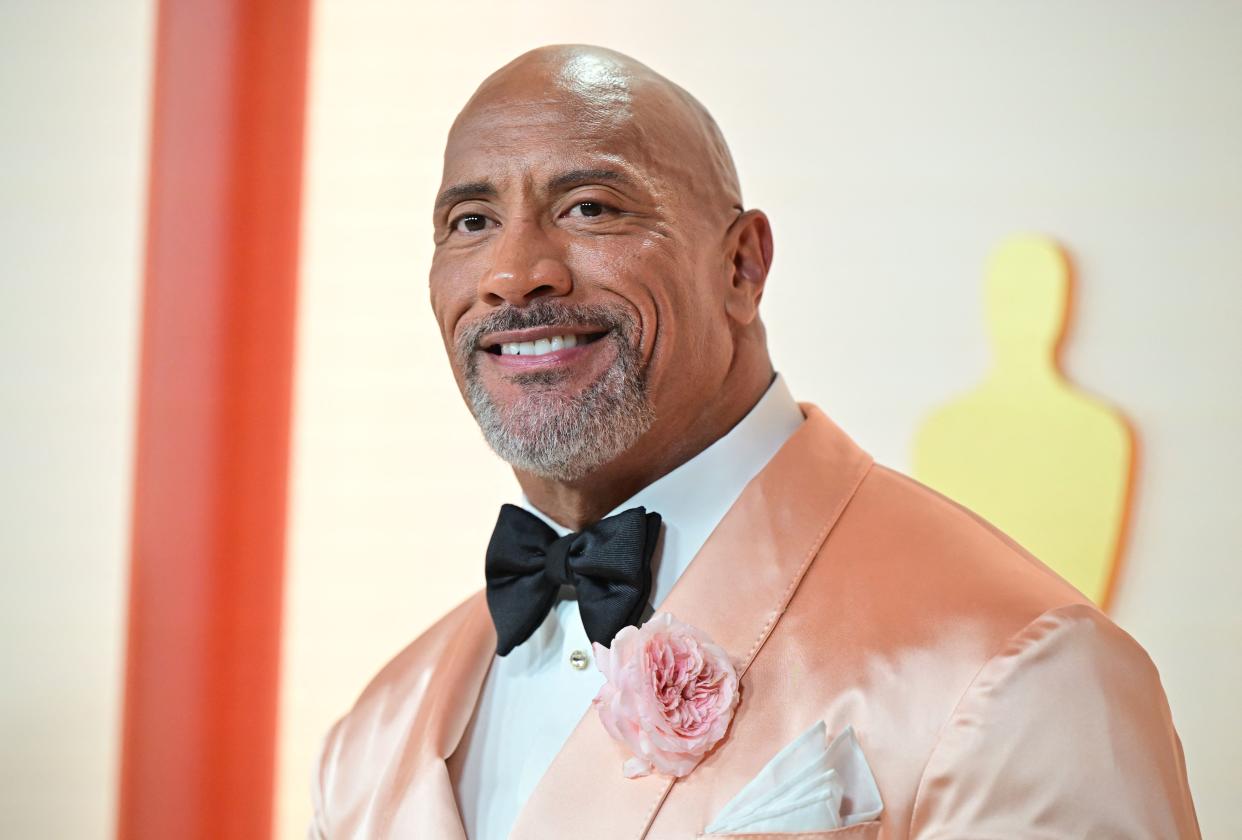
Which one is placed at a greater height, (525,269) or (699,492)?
(525,269)

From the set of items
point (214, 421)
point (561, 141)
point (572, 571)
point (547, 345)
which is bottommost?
point (214, 421)

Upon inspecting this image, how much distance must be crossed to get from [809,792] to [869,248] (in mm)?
1472

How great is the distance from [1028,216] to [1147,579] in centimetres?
66

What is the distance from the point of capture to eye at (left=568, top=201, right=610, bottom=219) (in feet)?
4.65

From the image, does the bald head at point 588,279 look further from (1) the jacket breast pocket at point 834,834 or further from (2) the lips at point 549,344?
(1) the jacket breast pocket at point 834,834

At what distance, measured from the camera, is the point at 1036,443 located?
7.25 feet

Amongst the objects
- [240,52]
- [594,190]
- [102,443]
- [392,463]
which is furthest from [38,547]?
[594,190]

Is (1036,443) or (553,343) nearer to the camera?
(553,343)

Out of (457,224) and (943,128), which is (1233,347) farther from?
(457,224)

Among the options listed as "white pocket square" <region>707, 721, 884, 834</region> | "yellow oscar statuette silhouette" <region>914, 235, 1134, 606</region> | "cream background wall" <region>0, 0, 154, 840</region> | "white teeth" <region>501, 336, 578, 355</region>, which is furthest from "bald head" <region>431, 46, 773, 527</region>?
"cream background wall" <region>0, 0, 154, 840</region>

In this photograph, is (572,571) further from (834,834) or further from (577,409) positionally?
(834,834)

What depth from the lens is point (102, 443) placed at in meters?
2.66

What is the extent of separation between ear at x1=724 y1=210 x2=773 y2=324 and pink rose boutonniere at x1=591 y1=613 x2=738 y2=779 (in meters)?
0.44

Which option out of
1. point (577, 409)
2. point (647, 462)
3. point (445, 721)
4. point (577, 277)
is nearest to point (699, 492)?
point (647, 462)
